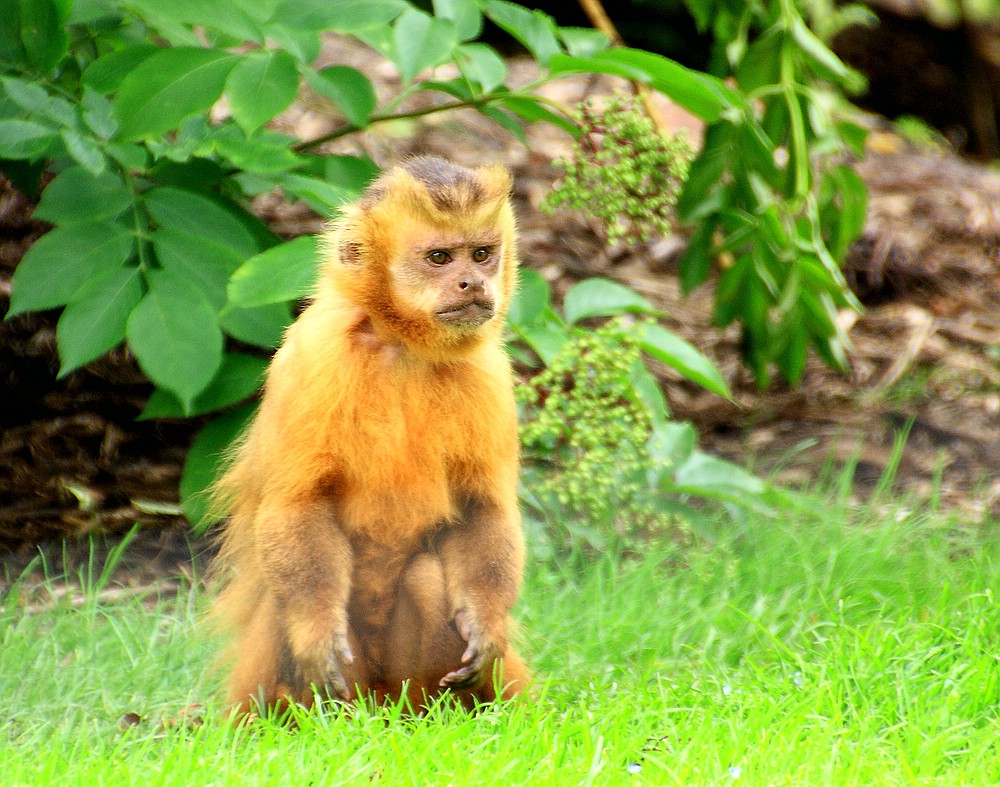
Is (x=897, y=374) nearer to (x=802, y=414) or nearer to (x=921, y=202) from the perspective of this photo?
(x=802, y=414)

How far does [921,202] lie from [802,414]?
197cm

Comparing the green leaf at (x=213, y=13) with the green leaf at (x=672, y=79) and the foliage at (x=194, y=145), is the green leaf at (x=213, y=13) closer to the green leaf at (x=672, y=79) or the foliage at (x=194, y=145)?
the foliage at (x=194, y=145)

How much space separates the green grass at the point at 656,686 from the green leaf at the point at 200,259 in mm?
1110

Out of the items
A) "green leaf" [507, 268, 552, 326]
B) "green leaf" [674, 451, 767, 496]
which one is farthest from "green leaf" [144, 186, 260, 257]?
"green leaf" [674, 451, 767, 496]

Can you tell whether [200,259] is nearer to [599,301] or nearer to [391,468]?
[391,468]

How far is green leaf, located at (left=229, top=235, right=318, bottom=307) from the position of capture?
140 inches

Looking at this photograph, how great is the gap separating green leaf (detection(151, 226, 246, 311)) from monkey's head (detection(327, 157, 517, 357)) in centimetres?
61

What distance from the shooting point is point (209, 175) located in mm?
4195

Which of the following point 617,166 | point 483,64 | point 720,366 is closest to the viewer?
point 483,64

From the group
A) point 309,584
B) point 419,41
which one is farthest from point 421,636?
point 419,41

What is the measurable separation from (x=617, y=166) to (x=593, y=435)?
970 millimetres

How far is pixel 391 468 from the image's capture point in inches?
127

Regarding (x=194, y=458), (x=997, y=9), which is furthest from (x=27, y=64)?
(x=997, y=9)

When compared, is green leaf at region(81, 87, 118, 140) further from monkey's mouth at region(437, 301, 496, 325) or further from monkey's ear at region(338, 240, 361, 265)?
monkey's mouth at region(437, 301, 496, 325)
